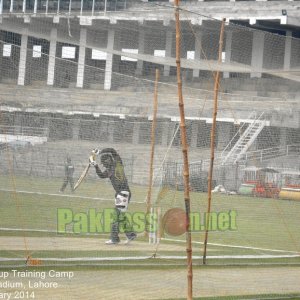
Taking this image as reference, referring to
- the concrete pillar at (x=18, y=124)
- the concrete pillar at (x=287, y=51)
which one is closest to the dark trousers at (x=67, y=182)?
the concrete pillar at (x=18, y=124)

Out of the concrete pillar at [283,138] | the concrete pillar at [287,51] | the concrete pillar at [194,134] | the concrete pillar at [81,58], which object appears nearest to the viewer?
the concrete pillar at [81,58]

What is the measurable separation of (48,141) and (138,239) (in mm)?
2330

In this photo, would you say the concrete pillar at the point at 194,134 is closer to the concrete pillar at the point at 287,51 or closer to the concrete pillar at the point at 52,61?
the concrete pillar at the point at 287,51

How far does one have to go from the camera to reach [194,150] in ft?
44.4

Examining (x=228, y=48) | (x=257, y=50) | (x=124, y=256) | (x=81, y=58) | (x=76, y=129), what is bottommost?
(x=124, y=256)

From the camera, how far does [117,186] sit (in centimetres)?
1260

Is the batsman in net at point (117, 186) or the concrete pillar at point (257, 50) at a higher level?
the concrete pillar at point (257, 50)

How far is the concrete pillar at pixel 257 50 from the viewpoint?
12.9m

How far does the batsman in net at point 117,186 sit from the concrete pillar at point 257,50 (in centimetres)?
216

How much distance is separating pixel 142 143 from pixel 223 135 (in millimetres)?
1524

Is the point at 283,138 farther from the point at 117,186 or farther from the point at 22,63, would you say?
the point at 22,63

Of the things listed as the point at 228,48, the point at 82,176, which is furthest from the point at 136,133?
the point at 228,48

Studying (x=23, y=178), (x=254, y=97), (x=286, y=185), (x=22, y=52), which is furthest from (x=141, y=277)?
(x=286, y=185)

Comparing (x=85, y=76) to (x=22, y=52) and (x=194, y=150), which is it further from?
(x=194, y=150)
